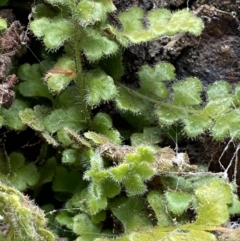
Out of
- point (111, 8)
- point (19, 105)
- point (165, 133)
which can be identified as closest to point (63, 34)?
point (111, 8)

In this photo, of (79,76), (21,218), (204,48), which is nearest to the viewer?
(21,218)

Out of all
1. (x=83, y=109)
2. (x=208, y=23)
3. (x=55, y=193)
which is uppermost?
(x=208, y=23)

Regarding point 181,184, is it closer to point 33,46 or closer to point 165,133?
point 165,133

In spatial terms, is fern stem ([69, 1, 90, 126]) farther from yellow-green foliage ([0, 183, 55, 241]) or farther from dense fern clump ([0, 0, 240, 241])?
yellow-green foliage ([0, 183, 55, 241])

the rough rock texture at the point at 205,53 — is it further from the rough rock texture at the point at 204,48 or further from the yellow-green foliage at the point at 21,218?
the yellow-green foliage at the point at 21,218

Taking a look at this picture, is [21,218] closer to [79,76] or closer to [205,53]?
[79,76]

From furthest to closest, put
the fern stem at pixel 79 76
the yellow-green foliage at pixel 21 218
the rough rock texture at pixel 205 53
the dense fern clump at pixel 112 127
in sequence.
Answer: the rough rock texture at pixel 205 53, the fern stem at pixel 79 76, the dense fern clump at pixel 112 127, the yellow-green foliage at pixel 21 218

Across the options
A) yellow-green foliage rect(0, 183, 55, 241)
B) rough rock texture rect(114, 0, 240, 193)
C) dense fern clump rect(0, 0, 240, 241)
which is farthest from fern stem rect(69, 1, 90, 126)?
yellow-green foliage rect(0, 183, 55, 241)

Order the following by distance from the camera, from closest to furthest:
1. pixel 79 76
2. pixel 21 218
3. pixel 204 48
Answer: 1. pixel 21 218
2. pixel 79 76
3. pixel 204 48

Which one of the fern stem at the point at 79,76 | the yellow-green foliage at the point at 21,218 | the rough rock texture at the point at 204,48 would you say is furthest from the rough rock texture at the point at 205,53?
the yellow-green foliage at the point at 21,218

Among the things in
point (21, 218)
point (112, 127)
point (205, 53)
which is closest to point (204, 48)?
point (205, 53)

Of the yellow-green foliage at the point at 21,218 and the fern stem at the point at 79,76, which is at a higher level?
the fern stem at the point at 79,76
